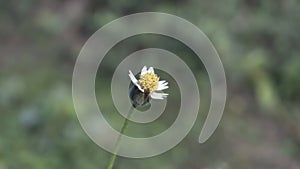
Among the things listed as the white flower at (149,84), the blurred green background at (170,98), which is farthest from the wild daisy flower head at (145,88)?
the blurred green background at (170,98)

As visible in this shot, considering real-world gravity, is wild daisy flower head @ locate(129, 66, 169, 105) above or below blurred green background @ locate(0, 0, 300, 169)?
below

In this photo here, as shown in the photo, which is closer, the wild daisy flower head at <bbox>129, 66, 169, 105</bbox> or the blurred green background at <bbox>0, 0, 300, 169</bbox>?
the wild daisy flower head at <bbox>129, 66, 169, 105</bbox>

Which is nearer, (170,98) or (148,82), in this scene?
(148,82)

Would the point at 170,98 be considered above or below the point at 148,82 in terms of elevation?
above

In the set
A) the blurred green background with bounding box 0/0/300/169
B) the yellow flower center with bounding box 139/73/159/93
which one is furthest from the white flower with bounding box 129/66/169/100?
the blurred green background with bounding box 0/0/300/169

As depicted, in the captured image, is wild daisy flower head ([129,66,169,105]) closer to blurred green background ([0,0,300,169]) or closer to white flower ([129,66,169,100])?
white flower ([129,66,169,100])

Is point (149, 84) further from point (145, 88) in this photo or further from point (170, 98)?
point (170, 98)

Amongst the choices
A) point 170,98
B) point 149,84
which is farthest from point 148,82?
point 170,98
